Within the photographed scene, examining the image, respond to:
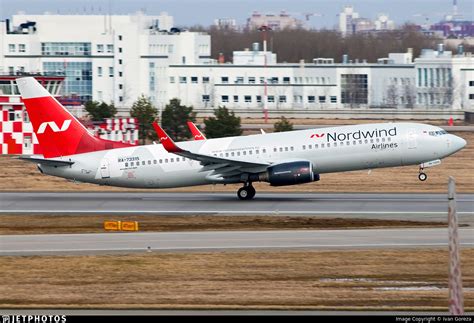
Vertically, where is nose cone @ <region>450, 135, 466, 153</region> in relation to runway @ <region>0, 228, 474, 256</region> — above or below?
above

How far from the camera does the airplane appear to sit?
1837 inches

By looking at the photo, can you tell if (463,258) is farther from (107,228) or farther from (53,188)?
(53,188)

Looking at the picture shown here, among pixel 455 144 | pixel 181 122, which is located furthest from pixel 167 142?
pixel 181 122

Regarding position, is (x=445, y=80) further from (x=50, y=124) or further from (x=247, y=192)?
(x=50, y=124)

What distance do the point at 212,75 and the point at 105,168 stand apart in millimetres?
111324

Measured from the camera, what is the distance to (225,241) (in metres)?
34.8

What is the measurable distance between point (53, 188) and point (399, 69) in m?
112

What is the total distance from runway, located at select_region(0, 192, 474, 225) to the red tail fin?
7.96ft

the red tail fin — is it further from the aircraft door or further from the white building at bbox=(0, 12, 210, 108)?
the white building at bbox=(0, 12, 210, 108)

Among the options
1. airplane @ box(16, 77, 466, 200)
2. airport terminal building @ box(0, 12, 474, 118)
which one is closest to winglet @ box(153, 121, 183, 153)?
airplane @ box(16, 77, 466, 200)

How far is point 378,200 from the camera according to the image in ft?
154

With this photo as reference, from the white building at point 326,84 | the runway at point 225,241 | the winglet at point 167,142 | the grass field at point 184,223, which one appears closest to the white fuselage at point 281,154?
the winglet at point 167,142

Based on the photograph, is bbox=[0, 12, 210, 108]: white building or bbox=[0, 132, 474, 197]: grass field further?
bbox=[0, 12, 210, 108]: white building

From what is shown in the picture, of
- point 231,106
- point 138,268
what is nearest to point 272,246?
point 138,268
